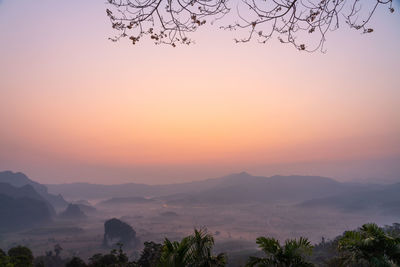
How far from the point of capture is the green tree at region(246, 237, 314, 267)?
816 centimetres

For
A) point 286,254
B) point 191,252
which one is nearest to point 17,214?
point 191,252

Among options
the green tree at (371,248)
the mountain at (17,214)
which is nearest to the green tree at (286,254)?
the green tree at (371,248)

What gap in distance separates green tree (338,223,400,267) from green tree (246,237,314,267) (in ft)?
4.57

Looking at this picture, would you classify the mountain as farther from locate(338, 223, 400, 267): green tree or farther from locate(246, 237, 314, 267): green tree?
locate(338, 223, 400, 267): green tree

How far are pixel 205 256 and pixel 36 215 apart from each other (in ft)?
761

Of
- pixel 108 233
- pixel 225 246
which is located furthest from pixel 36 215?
pixel 225 246

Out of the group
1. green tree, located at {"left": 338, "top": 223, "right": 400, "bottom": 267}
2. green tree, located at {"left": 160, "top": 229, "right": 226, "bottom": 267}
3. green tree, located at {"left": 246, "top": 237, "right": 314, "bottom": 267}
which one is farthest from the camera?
green tree, located at {"left": 246, "top": 237, "right": 314, "bottom": 267}

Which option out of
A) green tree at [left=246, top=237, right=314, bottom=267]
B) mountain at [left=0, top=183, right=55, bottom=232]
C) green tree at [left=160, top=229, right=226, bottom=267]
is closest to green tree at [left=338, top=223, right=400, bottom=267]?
green tree at [left=246, top=237, right=314, bottom=267]

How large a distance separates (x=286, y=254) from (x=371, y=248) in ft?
8.73

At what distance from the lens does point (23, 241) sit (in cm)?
14238

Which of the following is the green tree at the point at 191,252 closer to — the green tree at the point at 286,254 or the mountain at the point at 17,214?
the green tree at the point at 286,254

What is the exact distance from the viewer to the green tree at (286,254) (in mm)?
8156

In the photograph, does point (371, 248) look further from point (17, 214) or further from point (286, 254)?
point (17, 214)

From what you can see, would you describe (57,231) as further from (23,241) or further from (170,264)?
(170,264)
